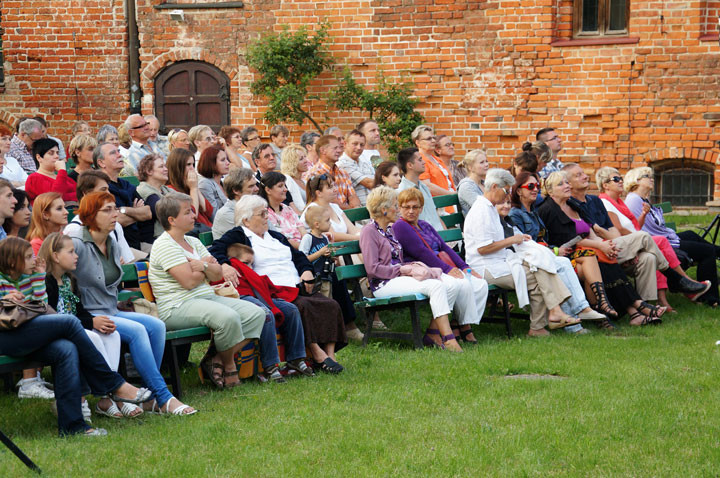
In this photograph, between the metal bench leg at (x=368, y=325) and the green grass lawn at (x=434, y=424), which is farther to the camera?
the metal bench leg at (x=368, y=325)

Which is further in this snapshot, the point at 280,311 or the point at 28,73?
the point at 28,73

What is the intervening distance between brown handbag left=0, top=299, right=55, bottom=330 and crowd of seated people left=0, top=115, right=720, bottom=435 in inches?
2.2

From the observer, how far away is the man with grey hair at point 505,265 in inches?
339

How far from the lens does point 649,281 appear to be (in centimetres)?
955

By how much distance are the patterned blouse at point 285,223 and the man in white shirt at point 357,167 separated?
2.16 meters

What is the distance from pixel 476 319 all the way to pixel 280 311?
1942 millimetres

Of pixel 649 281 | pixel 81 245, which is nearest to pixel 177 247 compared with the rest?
pixel 81 245

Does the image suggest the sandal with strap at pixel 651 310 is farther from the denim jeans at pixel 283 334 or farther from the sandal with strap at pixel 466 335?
the denim jeans at pixel 283 334

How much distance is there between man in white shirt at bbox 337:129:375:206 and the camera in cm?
1052

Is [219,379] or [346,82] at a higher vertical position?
[346,82]

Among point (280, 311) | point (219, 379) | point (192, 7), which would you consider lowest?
point (219, 379)

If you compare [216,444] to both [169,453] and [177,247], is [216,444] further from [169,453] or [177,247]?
[177,247]

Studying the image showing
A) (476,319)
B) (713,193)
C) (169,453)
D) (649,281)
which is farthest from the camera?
(713,193)

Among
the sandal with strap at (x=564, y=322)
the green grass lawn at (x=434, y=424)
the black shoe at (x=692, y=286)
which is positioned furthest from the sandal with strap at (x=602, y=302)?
the green grass lawn at (x=434, y=424)
